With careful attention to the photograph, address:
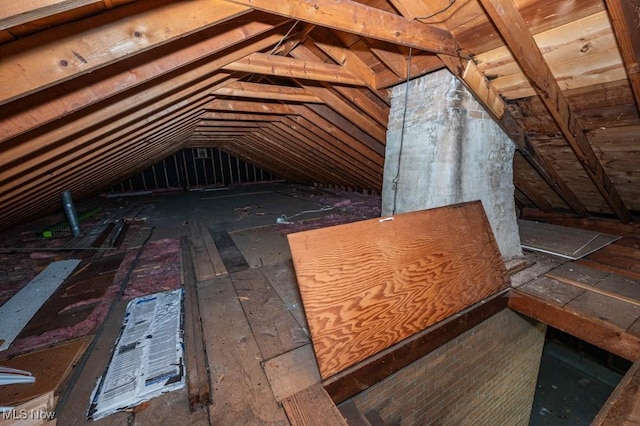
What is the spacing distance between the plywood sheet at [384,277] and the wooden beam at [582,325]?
0.23 metres

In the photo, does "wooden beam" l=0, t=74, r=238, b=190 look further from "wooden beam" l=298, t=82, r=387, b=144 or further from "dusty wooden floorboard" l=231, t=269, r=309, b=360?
"dusty wooden floorboard" l=231, t=269, r=309, b=360

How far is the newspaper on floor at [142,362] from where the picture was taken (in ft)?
3.79

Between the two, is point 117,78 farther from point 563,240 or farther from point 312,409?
point 563,240

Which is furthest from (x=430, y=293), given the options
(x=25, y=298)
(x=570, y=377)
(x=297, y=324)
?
(x=570, y=377)

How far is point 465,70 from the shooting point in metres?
1.81

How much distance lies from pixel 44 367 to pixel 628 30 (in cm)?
344

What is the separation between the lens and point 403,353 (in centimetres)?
149

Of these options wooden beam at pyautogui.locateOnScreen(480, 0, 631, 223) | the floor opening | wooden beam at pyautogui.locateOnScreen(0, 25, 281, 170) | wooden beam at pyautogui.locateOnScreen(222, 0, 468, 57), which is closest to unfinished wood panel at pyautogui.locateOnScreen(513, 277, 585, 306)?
wooden beam at pyautogui.locateOnScreen(480, 0, 631, 223)

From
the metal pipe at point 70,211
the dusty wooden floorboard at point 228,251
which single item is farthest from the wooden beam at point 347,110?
the metal pipe at point 70,211

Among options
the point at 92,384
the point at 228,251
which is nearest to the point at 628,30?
the point at 92,384

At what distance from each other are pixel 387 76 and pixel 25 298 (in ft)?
11.7

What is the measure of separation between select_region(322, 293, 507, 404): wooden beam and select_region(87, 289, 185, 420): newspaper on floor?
0.79 metres

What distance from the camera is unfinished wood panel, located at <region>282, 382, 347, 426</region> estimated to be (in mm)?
1081

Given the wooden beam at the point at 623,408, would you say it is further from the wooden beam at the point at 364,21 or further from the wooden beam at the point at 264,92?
the wooden beam at the point at 264,92
